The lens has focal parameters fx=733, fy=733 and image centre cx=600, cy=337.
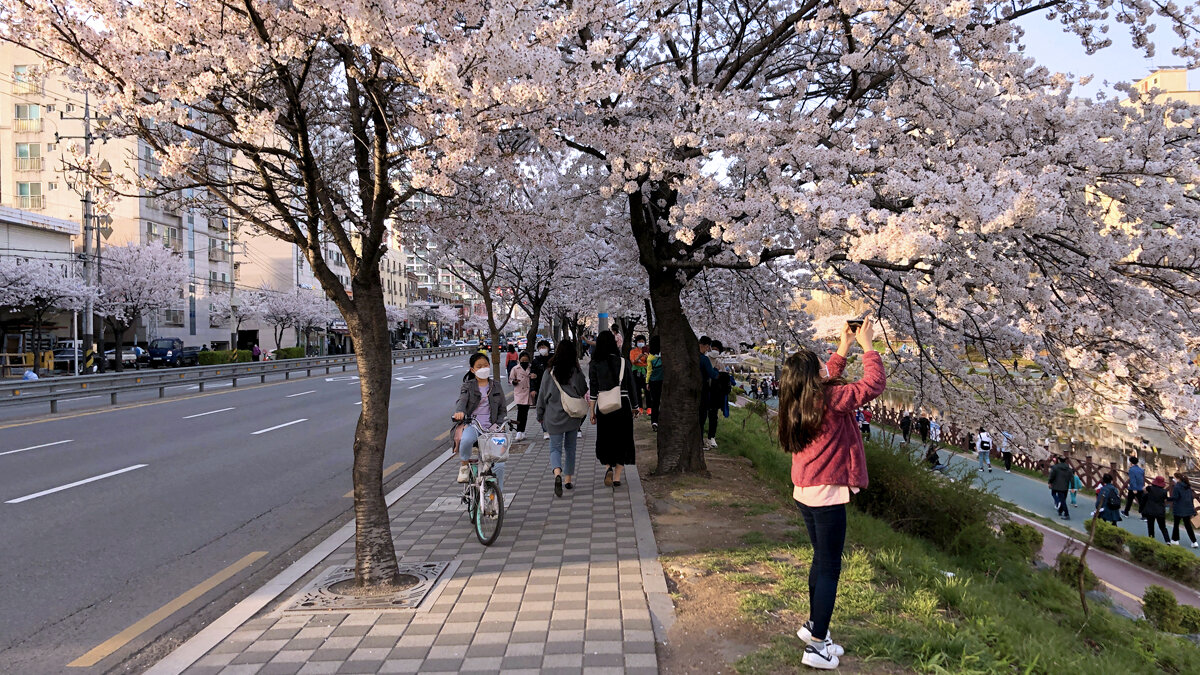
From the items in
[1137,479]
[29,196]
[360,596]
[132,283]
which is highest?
[29,196]

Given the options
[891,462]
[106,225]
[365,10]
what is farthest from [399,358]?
[365,10]

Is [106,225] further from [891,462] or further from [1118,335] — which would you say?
[1118,335]

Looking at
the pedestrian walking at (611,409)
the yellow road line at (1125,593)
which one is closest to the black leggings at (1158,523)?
the yellow road line at (1125,593)

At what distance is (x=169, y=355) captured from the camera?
44.3m

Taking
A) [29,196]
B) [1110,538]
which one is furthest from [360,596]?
[29,196]

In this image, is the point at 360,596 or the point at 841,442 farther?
the point at 360,596

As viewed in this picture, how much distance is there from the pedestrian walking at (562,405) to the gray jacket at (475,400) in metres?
0.81

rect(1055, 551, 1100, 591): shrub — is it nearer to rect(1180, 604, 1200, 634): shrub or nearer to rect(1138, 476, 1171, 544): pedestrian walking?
rect(1180, 604, 1200, 634): shrub

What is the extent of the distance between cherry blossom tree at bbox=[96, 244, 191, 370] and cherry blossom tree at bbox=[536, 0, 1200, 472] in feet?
138

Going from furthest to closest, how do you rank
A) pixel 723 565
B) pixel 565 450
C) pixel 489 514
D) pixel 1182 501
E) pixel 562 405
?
pixel 1182 501
pixel 565 450
pixel 562 405
pixel 489 514
pixel 723 565

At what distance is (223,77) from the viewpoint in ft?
16.8

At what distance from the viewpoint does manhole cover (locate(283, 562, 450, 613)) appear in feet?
16.3

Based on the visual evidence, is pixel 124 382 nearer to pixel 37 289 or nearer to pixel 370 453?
pixel 37 289

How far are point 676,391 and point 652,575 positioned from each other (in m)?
4.18
